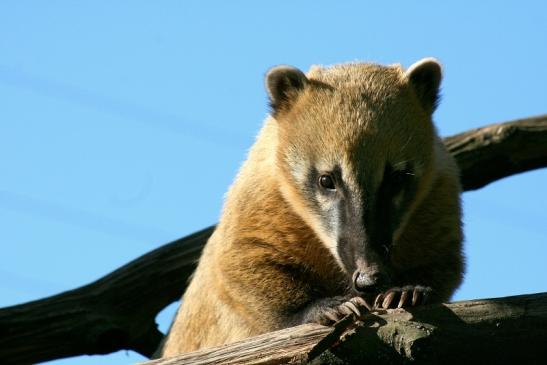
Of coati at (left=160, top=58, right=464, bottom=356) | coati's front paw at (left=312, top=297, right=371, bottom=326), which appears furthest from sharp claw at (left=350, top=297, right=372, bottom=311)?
coati at (left=160, top=58, right=464, bottom=356)

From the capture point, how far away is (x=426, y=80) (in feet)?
25.8

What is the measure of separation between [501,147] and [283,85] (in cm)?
502

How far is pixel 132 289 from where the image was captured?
10.7m

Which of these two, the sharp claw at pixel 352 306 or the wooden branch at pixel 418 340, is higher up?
the sharp claw at pixel 352 306

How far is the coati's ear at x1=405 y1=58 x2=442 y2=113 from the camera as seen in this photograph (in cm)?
778

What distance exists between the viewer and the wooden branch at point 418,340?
5.58 metres

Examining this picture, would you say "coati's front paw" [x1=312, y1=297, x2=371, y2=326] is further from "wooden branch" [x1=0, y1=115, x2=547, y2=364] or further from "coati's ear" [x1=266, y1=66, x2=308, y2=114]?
"wooden branch" [x1=0, y1=115, x2=547, y2=364]

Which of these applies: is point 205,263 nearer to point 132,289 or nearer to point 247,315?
point 247,315

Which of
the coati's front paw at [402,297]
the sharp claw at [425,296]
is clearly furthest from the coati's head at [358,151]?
the sharp claw at [425,296]

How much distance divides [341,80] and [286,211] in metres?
1.19

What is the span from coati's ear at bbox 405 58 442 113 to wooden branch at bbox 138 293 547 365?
96.3 inches

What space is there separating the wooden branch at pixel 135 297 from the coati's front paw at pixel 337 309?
4.24 m

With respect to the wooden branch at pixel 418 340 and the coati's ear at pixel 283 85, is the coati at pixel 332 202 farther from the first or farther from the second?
the wooden branch at pixel 418 340

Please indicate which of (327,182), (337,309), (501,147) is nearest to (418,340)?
(337,309)
